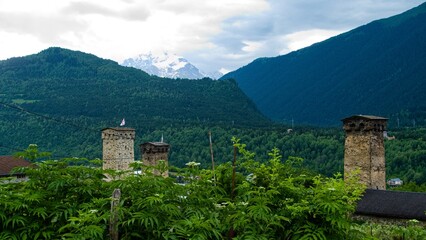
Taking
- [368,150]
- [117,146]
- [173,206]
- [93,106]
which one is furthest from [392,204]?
[93,106]

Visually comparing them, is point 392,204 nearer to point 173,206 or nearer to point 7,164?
point 173,206

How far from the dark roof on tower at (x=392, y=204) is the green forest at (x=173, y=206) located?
19.3m

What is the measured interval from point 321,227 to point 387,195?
71.5 ft

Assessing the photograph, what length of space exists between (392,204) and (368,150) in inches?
127

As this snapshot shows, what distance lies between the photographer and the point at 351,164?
27656 mm

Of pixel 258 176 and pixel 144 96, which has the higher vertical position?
pixel 144 96

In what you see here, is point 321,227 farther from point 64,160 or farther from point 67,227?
point 64,160

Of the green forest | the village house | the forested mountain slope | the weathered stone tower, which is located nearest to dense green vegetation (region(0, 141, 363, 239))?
the green forest

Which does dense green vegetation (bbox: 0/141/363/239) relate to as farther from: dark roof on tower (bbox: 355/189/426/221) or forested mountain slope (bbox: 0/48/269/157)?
forested mountain slope (bbox: 0/48/269/157)

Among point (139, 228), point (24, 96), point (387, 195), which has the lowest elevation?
point (387, 195)

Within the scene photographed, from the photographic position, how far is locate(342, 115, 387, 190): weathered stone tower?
2686cm

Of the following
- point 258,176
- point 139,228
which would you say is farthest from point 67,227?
point 258,176

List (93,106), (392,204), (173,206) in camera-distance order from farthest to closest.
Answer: (93,106), (392,204), (173,206)

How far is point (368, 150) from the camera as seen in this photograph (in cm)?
2691
